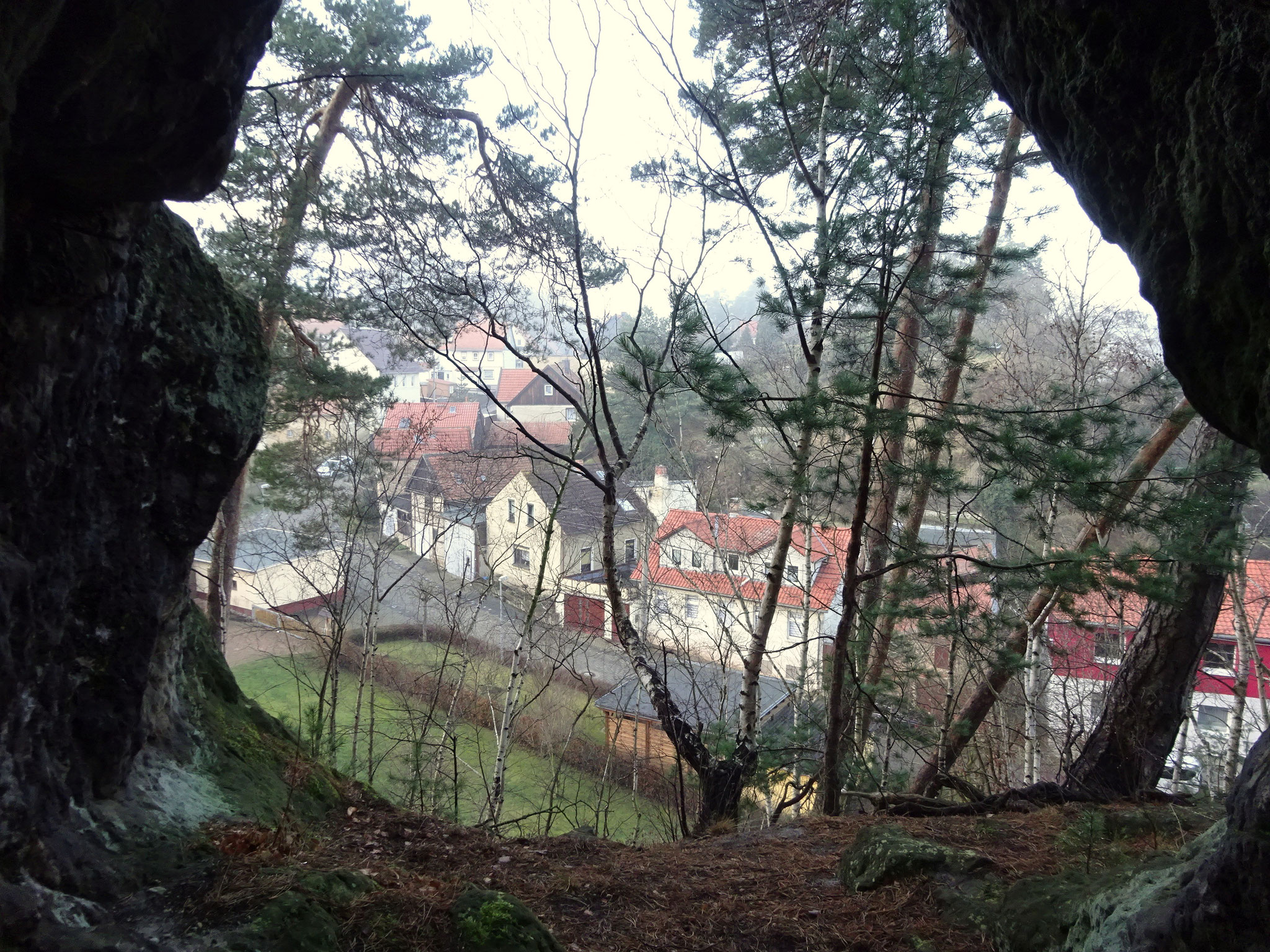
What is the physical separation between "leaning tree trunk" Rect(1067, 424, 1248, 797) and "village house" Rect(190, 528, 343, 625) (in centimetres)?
753

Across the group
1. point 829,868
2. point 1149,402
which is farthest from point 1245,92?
point 1149,402

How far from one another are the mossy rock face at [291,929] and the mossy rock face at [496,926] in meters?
0.36

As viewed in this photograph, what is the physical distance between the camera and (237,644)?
16547mm

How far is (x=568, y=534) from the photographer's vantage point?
1344 cm

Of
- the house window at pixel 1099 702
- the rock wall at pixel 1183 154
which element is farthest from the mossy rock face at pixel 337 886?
the house window at pixel 1099 702

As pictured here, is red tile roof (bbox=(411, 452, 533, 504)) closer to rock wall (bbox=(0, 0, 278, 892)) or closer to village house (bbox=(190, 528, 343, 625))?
village house (bbox=(190, 528, 343, 625))

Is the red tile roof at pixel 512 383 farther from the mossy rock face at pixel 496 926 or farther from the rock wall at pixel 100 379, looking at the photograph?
the mossy rock face at pixel 496 926

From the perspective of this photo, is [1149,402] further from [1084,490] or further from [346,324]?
[346,324]

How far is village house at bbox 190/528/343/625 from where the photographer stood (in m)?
9.89

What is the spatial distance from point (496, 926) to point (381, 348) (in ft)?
28.8

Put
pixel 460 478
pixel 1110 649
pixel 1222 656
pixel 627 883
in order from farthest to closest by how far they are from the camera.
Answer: pixel 460 478
pixel 1110 649
pixel 1222 656
pixel 627 883

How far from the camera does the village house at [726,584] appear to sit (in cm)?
1064

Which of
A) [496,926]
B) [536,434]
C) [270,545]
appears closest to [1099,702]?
[496,926]

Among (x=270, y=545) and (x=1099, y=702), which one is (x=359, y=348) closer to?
(x=270, y=545)
